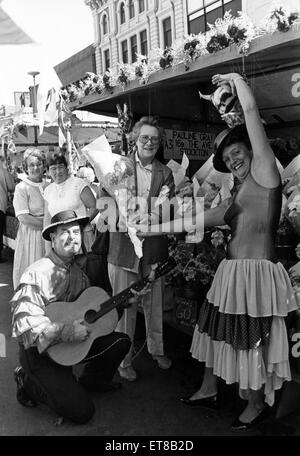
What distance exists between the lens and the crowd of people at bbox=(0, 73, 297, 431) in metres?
2.29

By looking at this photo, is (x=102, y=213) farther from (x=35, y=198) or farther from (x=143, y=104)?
(x=143, y=104)

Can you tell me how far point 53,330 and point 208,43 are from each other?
2.08 m

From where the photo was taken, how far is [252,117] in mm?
2201

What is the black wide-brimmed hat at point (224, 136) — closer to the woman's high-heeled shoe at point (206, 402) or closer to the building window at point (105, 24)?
the woman's high-heeled shoe at point (206, 402)

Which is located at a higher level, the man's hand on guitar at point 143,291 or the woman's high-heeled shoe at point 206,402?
the man's hand on guitar at point 143,291

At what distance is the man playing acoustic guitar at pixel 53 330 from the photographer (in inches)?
98.7

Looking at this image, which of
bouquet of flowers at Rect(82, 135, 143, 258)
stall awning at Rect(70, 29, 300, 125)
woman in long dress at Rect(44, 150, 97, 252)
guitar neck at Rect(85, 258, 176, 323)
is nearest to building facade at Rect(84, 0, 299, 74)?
stall awning at Rect(70, 29, 300, 125)

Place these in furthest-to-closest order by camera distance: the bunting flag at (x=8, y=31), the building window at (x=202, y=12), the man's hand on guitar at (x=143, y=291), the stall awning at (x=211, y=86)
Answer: the building window at (x=202, y=12), the bunting flag at (x=8, y=31), the man's hand on guitar at (x=143, y=291), the stall awning at (x=211, y=86)

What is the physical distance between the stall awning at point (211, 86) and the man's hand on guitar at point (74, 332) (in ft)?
6.35

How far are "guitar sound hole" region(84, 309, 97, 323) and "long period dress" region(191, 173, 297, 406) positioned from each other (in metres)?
0.84

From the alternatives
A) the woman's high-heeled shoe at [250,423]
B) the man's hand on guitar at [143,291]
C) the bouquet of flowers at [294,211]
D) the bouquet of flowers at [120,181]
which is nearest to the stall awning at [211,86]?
the bouquet of flowers at [120,181]

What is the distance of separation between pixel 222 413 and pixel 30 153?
3108mm

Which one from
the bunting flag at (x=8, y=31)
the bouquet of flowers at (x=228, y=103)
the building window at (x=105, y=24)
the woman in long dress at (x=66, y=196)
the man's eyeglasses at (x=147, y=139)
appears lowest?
the woman in long dress at (x=66, y=196)
